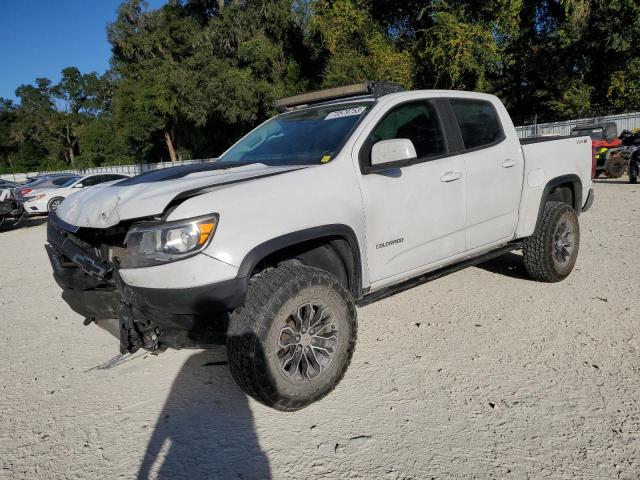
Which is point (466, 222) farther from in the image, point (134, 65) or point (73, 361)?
point (134, 65)

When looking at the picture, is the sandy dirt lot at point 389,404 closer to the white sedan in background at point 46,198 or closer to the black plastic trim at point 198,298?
the black plastic trim at point 198,298

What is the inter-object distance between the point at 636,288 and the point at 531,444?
114 inches

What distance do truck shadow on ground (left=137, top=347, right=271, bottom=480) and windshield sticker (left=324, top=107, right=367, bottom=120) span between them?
190 cm

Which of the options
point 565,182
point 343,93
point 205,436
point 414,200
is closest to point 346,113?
point 343,93

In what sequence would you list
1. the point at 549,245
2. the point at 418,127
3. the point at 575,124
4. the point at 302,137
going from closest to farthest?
the point at 302,137 < the point at 418,127 < the point at 549,245 < the point at 575,124

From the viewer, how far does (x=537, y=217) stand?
176 inches

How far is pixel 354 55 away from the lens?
2425 cm

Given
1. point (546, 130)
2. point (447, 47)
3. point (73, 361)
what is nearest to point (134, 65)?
point (447, 47)

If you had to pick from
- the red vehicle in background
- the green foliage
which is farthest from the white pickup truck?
the green foliage

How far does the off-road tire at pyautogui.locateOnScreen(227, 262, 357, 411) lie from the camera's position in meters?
2.52

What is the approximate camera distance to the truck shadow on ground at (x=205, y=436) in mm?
2387

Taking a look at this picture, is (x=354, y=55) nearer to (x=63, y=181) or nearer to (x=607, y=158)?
(x=607, y=158)

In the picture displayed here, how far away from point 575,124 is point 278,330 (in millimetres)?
25078

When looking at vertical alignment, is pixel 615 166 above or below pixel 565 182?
below
